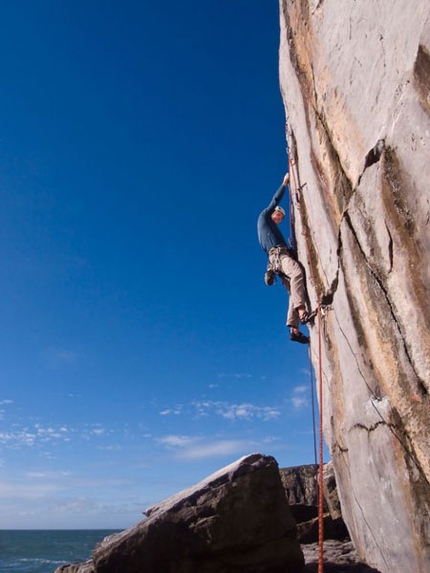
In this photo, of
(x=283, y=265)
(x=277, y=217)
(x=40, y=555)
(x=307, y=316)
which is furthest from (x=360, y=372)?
(x=40, y=555)

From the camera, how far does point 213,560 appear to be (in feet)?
29.4

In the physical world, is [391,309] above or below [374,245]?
below

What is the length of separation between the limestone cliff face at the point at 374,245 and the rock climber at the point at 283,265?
4.64ft

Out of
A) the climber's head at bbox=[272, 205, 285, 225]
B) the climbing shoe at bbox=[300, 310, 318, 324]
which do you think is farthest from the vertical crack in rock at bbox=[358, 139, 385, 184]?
the climber's head at bbox=[272, 205, 285, 225]

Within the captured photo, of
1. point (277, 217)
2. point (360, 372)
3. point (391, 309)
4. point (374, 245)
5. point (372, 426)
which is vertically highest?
point (277, 217)

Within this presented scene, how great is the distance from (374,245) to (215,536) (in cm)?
618

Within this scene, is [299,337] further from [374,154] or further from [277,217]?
[374,154]

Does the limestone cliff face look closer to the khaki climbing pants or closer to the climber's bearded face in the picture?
the khaki climbing pants

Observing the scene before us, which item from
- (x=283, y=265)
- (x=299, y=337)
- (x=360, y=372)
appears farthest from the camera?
(x=283, y=265)

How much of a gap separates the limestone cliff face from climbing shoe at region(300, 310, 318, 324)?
75 cm

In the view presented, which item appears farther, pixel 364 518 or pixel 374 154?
pixel 364 518

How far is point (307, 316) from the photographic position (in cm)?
1052

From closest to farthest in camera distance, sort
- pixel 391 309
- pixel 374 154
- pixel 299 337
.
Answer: pixel 391 309, pixel 374 154, pixel 299 337

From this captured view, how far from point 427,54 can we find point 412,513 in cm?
543
